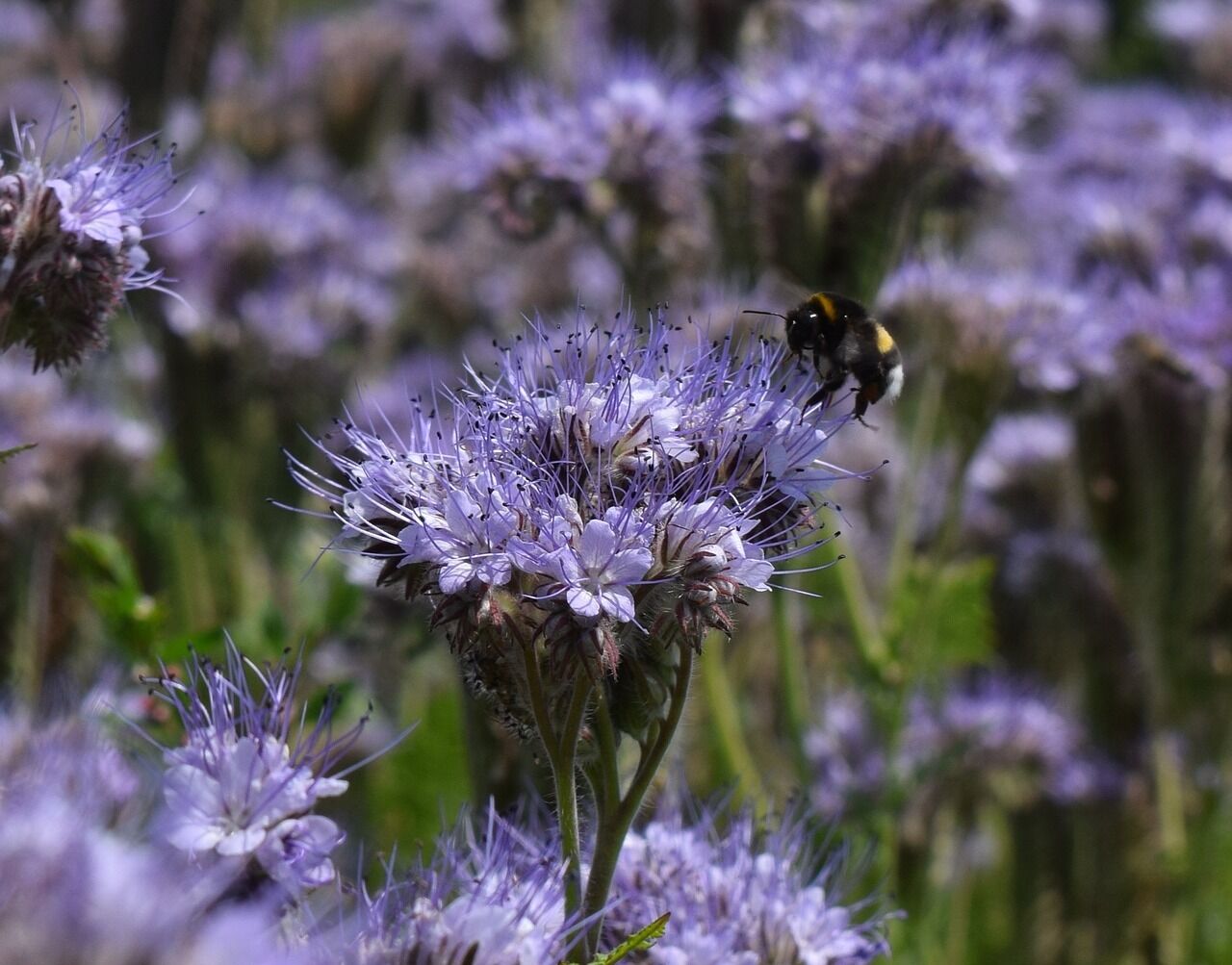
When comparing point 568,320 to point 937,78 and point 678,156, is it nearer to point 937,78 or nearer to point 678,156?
point 678,156

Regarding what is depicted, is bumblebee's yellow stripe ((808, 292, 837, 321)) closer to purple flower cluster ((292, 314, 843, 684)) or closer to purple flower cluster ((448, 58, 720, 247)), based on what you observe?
purple flower cluster ((292, 314, 843, 684))

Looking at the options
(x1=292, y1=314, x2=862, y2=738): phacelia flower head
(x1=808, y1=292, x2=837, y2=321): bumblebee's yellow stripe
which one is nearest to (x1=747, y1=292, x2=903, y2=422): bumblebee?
(x1=808, y1=292, x2=837, y2=321): bumblebee's yellow stripe

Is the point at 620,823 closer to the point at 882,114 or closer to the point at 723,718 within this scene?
the point at 723,718

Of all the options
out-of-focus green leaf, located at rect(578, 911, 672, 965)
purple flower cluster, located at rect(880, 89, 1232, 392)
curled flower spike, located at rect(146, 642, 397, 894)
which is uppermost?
purple flower cluster, located at rect(880, 89, 1232, 392)

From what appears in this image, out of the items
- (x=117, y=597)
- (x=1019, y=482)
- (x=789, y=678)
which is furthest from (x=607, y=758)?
(x=1019, y=482)

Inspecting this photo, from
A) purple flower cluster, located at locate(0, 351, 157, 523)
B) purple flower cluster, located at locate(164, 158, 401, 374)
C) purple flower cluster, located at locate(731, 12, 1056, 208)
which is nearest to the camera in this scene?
purple flower cluster, located at locate(731, 12, 1056, 208)

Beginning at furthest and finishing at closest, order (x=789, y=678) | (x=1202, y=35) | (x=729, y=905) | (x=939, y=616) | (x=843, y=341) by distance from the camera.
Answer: (x=1202, y=35), (x=939, y=616), (x=789, y=678), (x=843, y=341), (x=729, y=905)
